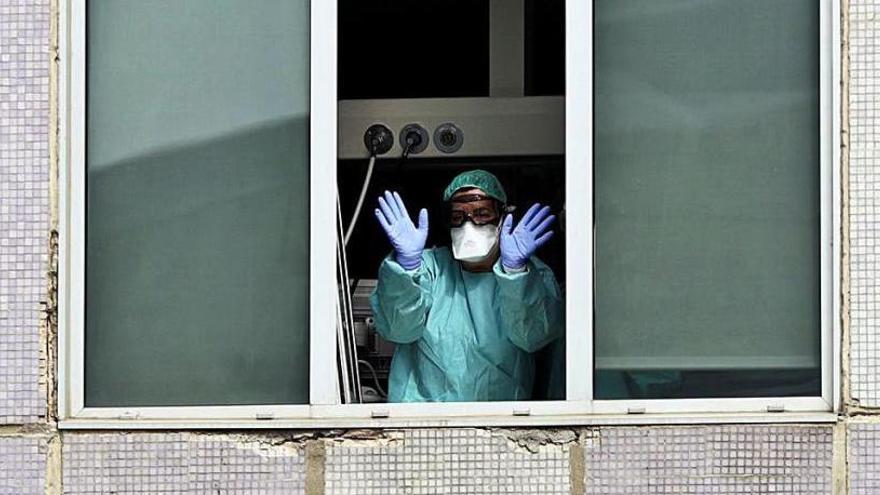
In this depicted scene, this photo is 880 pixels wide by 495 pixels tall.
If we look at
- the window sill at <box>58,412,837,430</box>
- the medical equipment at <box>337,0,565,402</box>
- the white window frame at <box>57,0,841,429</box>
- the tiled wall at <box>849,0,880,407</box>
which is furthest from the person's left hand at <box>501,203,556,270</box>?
the tiled wall at <box>849,0,880,407</box>

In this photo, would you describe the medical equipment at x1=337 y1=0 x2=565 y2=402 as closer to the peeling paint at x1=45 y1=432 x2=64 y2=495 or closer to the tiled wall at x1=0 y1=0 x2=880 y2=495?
the tiled wall at x1=0 y1=0 x2=880 y2=495

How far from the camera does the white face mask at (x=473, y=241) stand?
17.8 feet

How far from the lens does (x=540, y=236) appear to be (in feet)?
17.6

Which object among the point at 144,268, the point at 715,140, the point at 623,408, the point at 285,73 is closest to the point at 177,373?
the point at 144,268

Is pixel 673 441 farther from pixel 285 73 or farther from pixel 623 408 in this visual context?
pixel 285 73

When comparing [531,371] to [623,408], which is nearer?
[623,408]

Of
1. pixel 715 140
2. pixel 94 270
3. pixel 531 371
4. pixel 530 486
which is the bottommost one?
pixel 530 486

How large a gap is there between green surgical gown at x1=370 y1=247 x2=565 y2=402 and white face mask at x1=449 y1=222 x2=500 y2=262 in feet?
0.26

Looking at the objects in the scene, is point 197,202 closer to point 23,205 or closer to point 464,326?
point 23,205

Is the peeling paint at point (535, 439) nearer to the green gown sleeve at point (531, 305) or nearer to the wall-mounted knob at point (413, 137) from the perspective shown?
the green gown sleeve at point (531, 305)

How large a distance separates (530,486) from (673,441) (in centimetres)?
46

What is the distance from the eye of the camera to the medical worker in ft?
17.4

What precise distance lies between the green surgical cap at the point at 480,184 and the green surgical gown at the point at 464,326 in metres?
0.24

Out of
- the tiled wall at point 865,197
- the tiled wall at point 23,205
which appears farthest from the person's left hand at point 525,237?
the tiled wall at point 23,205
